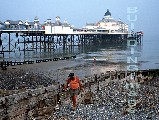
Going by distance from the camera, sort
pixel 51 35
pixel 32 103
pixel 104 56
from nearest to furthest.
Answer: pixel 32 103 → pixel 104 56 → pixel 51 35

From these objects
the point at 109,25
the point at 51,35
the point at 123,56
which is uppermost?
the point at 109,25

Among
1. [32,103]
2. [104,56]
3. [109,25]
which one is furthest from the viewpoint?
[109,25]

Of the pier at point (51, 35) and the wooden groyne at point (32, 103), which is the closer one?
the wooden groyne at point (32, 103)

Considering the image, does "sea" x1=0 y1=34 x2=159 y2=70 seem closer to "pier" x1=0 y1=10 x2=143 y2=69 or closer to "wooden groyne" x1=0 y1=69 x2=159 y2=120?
"pier" x1=0 y1=10 x2=143 y2=69

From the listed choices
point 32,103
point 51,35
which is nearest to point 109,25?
point 51,35

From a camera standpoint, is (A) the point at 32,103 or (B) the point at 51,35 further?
(B) the point at 51,35

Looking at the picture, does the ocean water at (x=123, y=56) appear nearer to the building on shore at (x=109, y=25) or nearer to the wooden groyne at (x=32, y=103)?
the building on shore at (x=109, y=25)

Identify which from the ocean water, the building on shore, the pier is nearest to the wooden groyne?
the pier

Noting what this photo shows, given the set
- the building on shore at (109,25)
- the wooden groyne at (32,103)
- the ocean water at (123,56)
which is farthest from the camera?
the building on shore at (109,25)

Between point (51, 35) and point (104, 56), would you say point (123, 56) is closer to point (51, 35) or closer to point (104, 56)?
point (104, 56)

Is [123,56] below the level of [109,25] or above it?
below

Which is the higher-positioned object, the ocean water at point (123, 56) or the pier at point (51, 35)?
the pier at point (51, 35)

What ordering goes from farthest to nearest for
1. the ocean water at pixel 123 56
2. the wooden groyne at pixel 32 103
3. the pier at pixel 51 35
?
1. the pier at pixel 51 35
2. the ocean water at pixel 123 56
3. the wooden groyne at pixel 32 103

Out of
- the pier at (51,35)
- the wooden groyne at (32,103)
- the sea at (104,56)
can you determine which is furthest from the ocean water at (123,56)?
the wooden groyne at (32,103)
